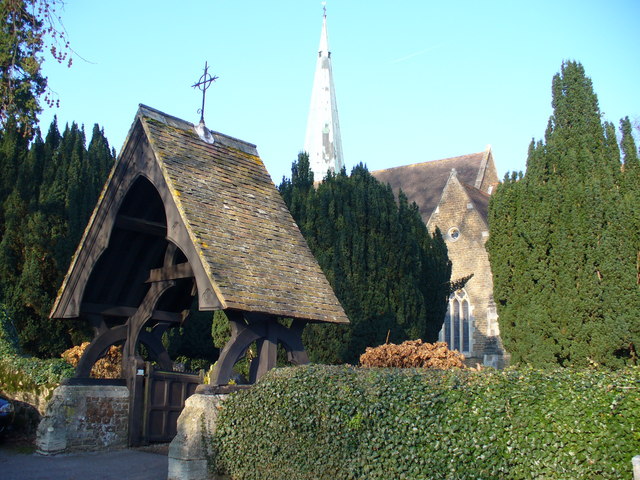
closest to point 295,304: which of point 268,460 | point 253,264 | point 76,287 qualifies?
point 253,264

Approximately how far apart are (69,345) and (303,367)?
9119 mm

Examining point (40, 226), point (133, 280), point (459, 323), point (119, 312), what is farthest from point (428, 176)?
point (119, 312)

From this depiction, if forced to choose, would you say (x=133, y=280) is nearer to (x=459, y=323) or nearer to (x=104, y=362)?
(x=104, y=362)

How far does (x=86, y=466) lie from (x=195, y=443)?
1.99 metres

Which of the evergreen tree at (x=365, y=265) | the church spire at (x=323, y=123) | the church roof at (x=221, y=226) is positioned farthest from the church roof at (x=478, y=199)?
the church roof at (x=221, y=226)

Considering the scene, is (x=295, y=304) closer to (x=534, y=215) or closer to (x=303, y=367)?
(x=303, y=367)

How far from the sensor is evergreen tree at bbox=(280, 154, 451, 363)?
13688 mm

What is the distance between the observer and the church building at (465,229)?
28.3 meters

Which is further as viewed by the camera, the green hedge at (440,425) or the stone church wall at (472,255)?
the stone church wall at (472,255)

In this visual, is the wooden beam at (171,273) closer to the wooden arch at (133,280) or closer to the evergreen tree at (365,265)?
the wooden arch at (133,280)

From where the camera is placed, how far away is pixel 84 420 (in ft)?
30.2

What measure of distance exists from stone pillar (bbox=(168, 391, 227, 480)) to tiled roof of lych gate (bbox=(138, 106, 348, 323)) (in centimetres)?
136

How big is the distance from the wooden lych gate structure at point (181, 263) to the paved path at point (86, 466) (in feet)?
2.47

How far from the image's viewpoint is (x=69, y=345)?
14.6m
